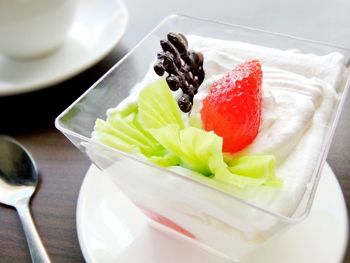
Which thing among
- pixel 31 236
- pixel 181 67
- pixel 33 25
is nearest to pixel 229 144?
pixel 181 67

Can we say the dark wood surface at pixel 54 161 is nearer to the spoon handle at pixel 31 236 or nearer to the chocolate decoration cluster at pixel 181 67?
the spoon handle at pixel 31 236

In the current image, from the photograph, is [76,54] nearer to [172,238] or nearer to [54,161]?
[54,161]

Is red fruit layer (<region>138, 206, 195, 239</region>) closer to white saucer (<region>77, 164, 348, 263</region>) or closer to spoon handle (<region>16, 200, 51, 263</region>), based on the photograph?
white saucer (<region>77, 164, 348, 263</region>)

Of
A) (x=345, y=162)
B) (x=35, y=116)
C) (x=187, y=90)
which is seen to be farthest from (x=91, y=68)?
(x=345, y=162)

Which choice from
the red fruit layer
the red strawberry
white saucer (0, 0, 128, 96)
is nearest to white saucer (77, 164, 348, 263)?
the red fruit layer

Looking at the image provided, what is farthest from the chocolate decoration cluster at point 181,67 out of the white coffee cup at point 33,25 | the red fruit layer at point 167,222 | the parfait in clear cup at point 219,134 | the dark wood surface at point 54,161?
the white coffee cup at point 33,25

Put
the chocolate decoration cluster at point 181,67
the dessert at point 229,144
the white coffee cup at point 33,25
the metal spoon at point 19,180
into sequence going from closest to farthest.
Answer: the dessert at point 229,144 → the chocolate decoration cluster at point 181,67 → the metal spoon at point 19,180 → the white coffee cup at point 33,25

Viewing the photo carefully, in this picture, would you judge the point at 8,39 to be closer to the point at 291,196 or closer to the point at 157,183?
the point at 157,183
